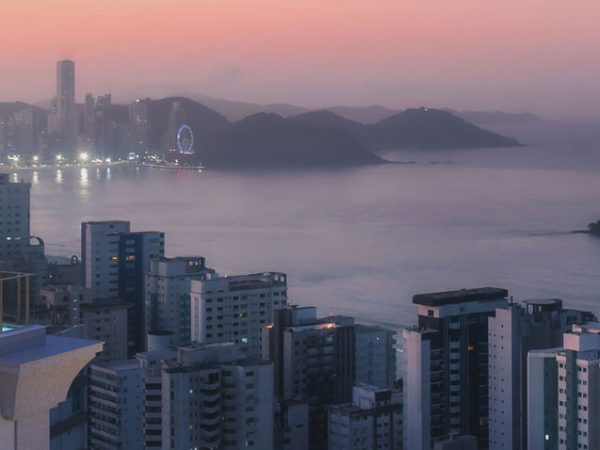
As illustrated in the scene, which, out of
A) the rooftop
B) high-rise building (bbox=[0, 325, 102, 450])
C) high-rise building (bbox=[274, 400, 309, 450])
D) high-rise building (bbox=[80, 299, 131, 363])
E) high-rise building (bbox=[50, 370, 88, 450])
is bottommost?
high-rise building (bbox=[274, 400, 309, 450])

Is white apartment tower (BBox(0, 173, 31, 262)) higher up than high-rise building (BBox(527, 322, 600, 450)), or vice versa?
white apartment tower (BBox(0, 173, 31, 262))

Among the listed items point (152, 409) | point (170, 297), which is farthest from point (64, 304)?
point (152, 409)

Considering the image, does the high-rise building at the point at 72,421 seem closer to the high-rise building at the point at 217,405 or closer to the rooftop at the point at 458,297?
the high-rise building at the point at 217,405

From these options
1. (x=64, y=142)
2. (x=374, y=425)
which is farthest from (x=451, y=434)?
(x=64, y=142)

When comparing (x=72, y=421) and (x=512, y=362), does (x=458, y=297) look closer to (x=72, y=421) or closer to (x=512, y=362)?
(x=512, y=362)

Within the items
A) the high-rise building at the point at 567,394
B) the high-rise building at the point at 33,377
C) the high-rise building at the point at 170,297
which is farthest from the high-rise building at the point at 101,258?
the high-rise building at the point at 33,377

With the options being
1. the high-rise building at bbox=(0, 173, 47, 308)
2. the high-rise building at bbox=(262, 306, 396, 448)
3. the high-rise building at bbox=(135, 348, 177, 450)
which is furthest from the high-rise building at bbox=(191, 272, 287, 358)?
the high-rise building at bbox=(0, 173, 47, 308)

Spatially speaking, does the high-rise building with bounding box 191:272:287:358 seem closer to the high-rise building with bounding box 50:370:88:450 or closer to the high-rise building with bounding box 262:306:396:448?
the high-rise building with bounding box 262:306:396:448
